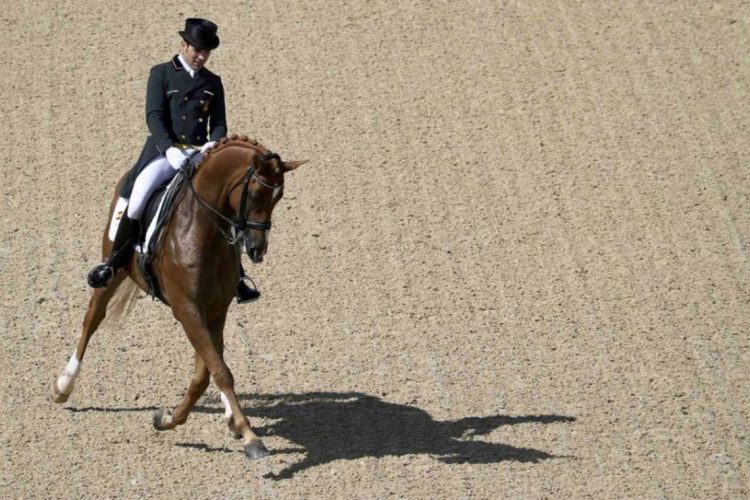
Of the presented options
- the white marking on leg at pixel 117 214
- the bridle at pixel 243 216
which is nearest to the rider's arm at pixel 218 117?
the bridle at pixel 243 216

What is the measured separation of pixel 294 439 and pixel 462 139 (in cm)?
548

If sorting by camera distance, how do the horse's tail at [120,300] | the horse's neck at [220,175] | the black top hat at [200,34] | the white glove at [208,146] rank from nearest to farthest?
the horse's neck at [220,175] < the white glove at [208,146] < the black top hat at [200,34] < the horse's tail at [120,300]

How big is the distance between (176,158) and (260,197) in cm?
93

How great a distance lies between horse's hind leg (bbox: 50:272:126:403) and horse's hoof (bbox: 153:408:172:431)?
0.75 m

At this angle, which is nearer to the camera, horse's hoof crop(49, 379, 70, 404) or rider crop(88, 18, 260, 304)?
rider crop(88, 18, 260, 304)

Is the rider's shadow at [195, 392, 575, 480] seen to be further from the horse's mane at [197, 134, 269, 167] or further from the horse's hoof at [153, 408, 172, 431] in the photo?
the horse's mane at [197, 134, 269, 167]

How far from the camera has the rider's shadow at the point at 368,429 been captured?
31.9 feet

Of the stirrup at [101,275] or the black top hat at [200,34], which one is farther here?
the stirrup at [101,275]

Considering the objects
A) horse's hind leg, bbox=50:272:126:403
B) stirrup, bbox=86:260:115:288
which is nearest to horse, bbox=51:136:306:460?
stirrup, bbox=86:260:115:288

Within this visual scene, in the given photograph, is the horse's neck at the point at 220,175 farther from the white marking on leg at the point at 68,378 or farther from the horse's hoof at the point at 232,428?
the white marking on leg at the point at 68,378

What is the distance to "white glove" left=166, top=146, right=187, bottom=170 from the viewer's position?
9133mm

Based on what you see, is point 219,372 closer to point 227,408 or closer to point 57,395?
point 227,408

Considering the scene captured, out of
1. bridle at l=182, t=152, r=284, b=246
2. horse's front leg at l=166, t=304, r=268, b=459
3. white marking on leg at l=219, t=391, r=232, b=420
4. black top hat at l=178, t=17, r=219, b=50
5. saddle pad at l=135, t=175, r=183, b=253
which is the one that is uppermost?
black top hat at l=178, t=17, r=219, b=50

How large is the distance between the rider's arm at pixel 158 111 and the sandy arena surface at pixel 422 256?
Result: 2.22 metres
